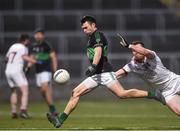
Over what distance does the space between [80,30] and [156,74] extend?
1861 cm

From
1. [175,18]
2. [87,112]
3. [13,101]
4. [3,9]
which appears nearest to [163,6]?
[175,18]

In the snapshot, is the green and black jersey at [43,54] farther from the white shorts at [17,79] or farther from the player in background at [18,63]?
the white shorts at [17,79]

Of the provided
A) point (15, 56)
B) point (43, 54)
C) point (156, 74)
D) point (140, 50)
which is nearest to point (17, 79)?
point (15, 56)

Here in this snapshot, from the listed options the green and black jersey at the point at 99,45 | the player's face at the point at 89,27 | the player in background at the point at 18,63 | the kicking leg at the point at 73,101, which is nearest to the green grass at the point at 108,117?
the kicking leg at the point at 73,101

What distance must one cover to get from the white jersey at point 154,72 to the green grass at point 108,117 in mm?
991

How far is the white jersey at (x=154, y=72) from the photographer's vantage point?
54.6 feet

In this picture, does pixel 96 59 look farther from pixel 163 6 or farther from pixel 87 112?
pixel 163 6

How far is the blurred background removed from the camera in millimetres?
31391

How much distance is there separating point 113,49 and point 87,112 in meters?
9.39

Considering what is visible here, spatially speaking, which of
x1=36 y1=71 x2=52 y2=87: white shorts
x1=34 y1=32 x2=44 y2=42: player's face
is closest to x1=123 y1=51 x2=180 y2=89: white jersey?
x1=34 y1=32 x2=44 y2=42: player's face

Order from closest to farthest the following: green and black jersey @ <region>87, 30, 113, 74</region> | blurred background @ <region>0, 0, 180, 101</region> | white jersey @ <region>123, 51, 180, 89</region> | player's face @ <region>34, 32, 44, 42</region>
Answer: green and black jersey @ <region>87, 30, 113, 74</region> → white jersey @ <region>123, 51, 180, 89</region> → player's face @ <region>34, 32, 44, 42</region> → blurred background @ <region>0, 0, 180, 101</region>

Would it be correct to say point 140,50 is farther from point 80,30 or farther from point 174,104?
point 80,30

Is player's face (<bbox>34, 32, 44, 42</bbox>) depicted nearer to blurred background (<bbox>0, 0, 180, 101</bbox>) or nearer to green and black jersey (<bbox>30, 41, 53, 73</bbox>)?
green and black jersey (<bbox>30, 41, 53, 73</bbox>)

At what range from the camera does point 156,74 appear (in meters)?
16.8
